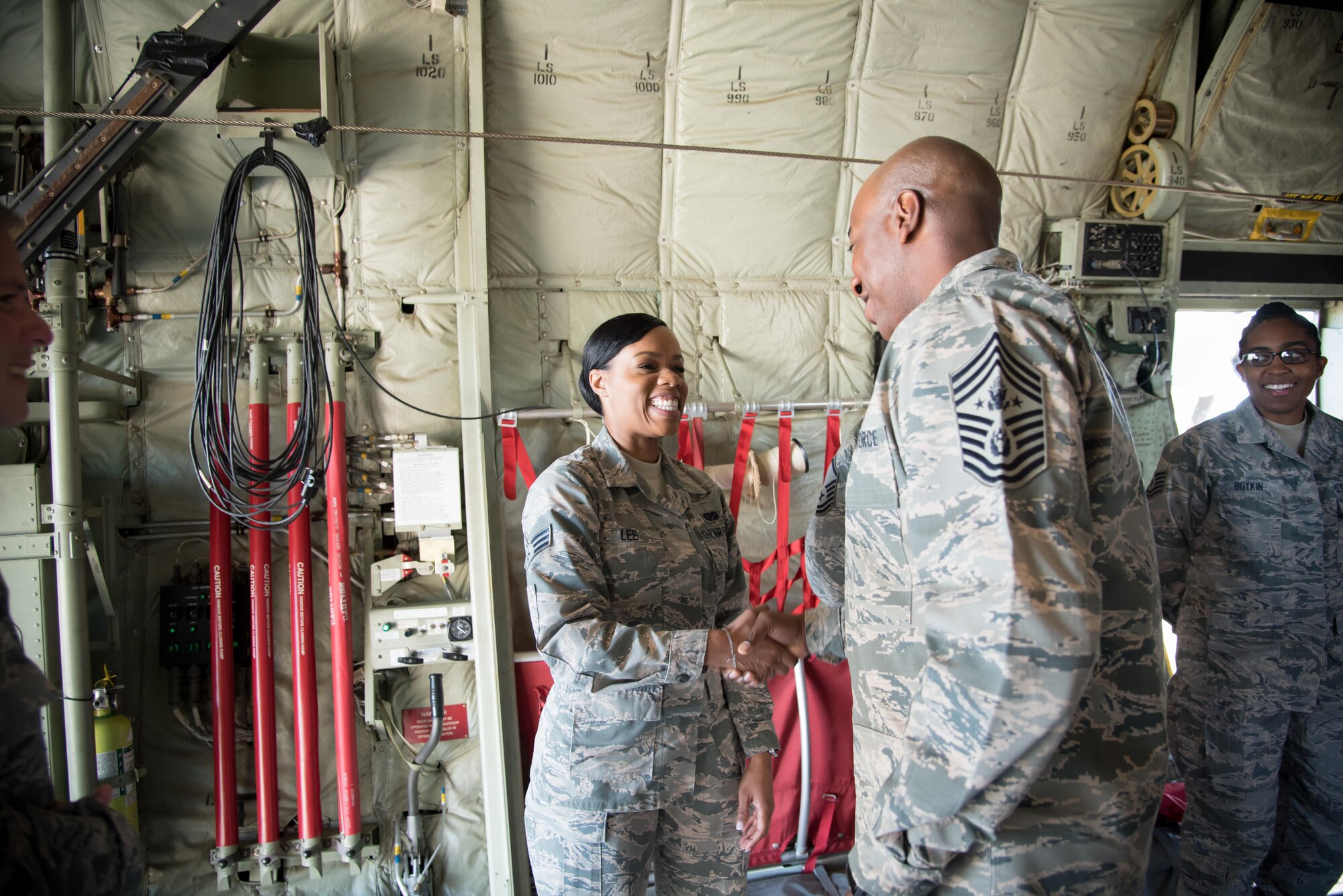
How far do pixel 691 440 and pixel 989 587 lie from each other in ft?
7.79

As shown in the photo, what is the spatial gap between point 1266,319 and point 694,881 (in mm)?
2589

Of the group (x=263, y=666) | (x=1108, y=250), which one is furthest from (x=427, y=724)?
(x=1108, y=250)

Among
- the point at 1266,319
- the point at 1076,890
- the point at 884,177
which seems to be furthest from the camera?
the point at 1266,319

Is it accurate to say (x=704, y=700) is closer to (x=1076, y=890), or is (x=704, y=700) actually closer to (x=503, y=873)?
(x=1076, y=890)

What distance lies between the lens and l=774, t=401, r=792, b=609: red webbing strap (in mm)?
3277

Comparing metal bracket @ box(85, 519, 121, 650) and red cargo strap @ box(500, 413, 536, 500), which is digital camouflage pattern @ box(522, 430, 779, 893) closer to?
→ red cargo strap @ box(500, 413, 536, 500)

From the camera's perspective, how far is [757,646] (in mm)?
1700

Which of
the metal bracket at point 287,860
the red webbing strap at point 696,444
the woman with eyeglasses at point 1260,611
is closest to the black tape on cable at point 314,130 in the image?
the red webbing strap at point 696,444

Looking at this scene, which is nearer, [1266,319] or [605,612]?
[605,612]

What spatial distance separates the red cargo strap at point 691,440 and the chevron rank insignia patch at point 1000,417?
221cm

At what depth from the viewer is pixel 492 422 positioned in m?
3.01

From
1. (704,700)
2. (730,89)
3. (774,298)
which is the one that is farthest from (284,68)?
(704,700)

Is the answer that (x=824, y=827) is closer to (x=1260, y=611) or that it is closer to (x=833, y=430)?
(x=833, y=430)

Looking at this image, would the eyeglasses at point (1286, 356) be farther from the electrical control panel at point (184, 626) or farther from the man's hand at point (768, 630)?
the electrical control panel at point (184, 626)
